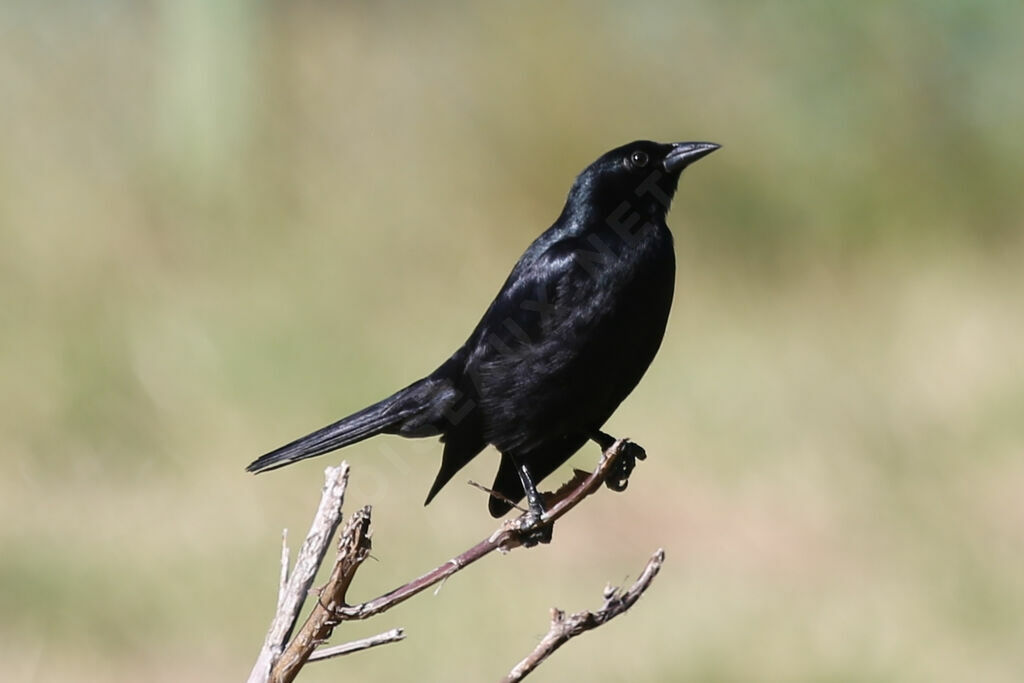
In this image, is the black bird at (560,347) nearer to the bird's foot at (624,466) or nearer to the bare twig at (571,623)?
the bird's foot at (624,466)

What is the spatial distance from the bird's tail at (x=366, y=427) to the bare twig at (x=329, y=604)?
1184 mm

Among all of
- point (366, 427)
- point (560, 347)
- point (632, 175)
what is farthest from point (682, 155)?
point (366, 427)

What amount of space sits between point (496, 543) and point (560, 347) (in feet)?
3.80

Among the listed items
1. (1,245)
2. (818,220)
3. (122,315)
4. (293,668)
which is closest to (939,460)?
(818,220)

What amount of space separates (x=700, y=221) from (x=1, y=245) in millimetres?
3732

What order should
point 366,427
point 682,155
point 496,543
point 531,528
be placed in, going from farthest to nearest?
point 682,155 → point 366,427 → point 531,528 → point 496,543

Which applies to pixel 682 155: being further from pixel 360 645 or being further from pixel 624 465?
pixel 360 645

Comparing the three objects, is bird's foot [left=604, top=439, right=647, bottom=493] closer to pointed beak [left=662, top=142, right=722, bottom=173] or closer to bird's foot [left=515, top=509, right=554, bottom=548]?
bird's foot [left=515, top=509, right=554, bottom=548]

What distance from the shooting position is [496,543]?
83.5 inches

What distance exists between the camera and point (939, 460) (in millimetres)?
6945

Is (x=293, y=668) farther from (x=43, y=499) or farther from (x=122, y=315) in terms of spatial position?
(x=122, y=315)

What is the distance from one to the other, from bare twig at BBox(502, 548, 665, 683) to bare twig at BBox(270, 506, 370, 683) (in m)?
0.25

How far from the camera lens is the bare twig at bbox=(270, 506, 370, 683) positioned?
181 cm

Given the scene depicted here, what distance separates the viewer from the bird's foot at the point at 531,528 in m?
2.26
